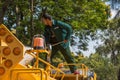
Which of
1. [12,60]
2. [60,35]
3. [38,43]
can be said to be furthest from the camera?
[60,35]

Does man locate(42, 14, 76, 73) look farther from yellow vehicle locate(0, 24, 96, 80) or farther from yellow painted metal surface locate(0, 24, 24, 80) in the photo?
yellow painted metal surface locate(0, 24, 24, 80)

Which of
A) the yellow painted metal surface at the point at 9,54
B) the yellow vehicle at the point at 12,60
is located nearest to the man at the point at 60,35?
the yellow vehicle at the point at 12,60

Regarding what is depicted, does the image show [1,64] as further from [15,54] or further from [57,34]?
[57,34]

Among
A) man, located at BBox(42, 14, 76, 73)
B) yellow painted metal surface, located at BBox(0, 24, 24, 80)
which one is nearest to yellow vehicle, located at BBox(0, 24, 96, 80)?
yellow painted metal surface, located at BBox(0, 24, 24, 80)

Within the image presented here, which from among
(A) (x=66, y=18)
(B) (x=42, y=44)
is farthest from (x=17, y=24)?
(B) (x=42, y=44)

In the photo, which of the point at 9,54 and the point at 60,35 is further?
the point at 60,35

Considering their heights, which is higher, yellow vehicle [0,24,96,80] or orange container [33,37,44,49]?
orange container [33,37,44,49]

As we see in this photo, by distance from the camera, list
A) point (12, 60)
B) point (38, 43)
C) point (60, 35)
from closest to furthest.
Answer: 1. point (12, 60)
2. point (38, 43)
3. point (60, 35)

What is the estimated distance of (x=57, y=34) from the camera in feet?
29.8

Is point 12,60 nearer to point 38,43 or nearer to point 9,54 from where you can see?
point 9,54

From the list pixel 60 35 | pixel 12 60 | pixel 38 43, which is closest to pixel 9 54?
pixel 12 60

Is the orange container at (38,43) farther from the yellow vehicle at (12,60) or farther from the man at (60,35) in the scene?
the man at (60,35)

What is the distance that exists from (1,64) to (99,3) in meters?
26.5

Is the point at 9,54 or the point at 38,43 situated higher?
the point at 38,43
